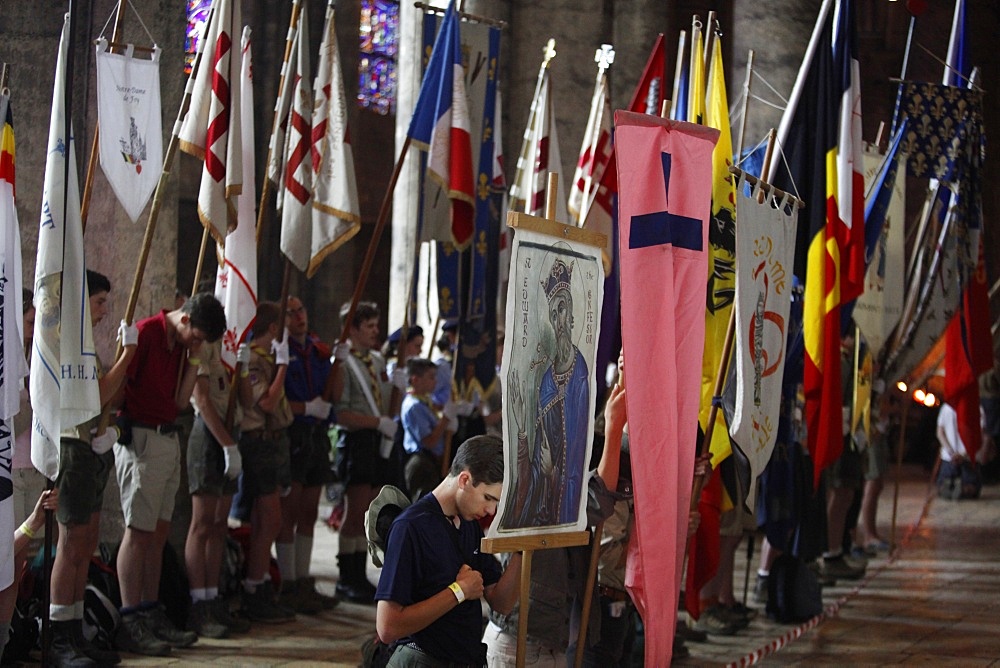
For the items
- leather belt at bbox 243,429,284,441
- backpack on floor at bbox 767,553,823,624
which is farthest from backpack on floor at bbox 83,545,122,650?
backpack on floor at bbox 767,553,823,624

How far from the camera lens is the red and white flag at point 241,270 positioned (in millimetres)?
7203

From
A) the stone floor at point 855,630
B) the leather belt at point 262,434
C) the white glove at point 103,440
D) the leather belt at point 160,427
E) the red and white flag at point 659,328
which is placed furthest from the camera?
the leather belt at point 262,434

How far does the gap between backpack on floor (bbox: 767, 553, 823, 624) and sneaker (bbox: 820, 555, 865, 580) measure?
5.66ft

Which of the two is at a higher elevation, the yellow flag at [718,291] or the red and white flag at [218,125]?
the red and white flag at [218,125]

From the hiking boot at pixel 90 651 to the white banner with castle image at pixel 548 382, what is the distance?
2.76 metres

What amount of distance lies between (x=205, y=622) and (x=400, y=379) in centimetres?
213

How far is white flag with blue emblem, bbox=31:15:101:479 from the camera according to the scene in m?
5.60

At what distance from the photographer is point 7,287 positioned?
17.0 feet

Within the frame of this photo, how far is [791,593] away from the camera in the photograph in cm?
818

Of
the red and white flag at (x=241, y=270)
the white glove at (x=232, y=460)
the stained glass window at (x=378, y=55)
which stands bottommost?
the white glove at (x=232, y=460)

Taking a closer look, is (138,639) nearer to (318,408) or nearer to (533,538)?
(318,408)

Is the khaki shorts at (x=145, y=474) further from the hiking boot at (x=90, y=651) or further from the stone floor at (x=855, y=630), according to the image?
the stone floor at (x=855, y=630)

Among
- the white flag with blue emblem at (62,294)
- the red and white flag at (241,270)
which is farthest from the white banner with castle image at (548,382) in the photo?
the red and white flag at (241,270)

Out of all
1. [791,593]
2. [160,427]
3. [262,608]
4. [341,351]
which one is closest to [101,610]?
[160,427]
